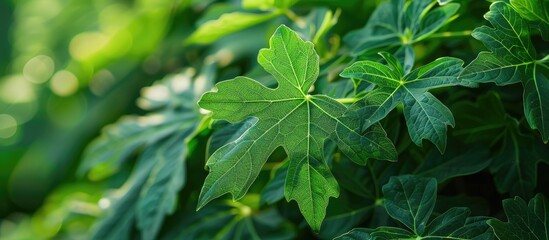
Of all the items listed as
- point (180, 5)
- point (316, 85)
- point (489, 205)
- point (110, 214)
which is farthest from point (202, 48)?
point (489, 205)

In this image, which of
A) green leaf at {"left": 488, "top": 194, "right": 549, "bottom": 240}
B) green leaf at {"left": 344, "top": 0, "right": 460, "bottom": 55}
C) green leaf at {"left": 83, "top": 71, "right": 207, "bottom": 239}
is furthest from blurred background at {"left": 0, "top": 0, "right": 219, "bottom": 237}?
green leaf at {"left": 488, "top": 194, "right": 549, "bottom": 240}

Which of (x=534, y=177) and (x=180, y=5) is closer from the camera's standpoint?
(x=534, y=177)

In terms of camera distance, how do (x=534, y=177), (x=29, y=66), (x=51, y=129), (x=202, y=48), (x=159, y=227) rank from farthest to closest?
(x=29, y=66), (x=51, y=129), (x=202, y=48), (x=159, y=227), (x=534, y=177)

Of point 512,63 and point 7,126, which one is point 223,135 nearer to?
point 512,63

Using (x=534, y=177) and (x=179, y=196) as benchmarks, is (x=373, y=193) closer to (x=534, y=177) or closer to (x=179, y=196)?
(x=534, y=177)

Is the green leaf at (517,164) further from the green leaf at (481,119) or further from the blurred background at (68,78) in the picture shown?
the blurred background at (68,78)

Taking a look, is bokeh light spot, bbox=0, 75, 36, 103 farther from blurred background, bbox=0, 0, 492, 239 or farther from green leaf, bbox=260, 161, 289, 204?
green leaf, bbox=260, 161, 289, 204

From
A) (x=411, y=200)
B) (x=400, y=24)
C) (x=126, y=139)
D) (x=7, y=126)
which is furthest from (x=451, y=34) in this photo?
(x=7, y=126)
